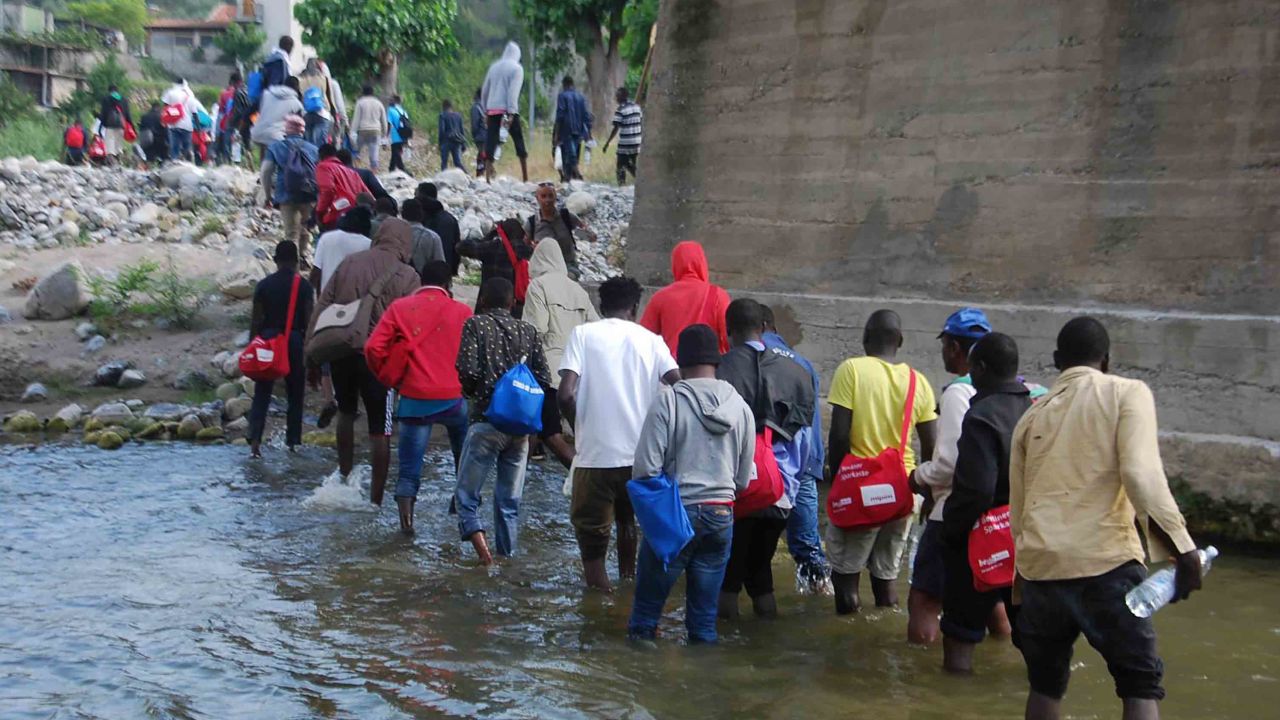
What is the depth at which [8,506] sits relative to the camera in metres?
9.41

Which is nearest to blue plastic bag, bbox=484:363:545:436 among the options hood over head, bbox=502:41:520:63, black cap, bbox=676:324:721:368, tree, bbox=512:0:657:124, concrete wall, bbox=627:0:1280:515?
black cap, bbox=676:324:721:368

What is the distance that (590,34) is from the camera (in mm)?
34406

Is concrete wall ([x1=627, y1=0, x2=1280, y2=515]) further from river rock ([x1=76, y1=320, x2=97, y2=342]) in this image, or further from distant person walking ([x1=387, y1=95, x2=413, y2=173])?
distant person walking ([x1=387, y1=95, x2=413, y2=173])

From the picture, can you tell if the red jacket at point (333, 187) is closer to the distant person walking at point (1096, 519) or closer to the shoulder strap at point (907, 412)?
the shoulder strap at point (907, 412)

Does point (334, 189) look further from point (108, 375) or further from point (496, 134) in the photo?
point (496, 134)

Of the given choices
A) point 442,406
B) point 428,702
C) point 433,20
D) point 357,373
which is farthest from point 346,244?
point 433,20

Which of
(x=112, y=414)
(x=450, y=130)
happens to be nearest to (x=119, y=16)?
(x=450, y=130)

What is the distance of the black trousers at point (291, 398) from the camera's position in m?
11.2

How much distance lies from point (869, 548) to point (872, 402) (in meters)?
0.80

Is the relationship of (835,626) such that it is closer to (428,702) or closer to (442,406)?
(428,702)

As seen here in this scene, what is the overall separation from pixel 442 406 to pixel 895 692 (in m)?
3.63

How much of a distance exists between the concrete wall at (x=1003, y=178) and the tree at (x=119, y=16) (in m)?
72.0

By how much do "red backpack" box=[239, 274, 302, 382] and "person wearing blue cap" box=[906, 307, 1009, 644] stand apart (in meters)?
6.39

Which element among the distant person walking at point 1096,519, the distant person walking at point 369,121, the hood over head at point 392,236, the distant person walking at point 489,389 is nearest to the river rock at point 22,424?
the hood over head at point 392,236
